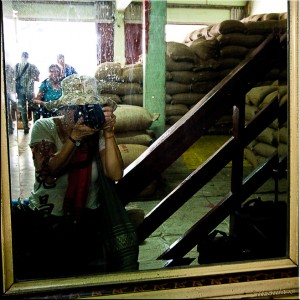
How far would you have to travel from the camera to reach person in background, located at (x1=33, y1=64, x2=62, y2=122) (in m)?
1.95

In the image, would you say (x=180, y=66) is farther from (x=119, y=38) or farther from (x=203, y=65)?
(x=119, y=38)

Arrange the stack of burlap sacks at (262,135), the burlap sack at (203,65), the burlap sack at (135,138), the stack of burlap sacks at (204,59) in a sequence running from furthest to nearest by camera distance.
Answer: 1. the burlap sack at (203,65)
2. the stack of burlap sacks at (204,59)
3. the stack of burlap sacks at (262,135)
4. the burlap sack at (135,138)

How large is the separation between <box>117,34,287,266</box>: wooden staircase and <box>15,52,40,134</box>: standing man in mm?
622

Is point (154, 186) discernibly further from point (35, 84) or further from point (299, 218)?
point (299, 218)

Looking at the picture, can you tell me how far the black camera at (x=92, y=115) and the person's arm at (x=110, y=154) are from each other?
27 mm

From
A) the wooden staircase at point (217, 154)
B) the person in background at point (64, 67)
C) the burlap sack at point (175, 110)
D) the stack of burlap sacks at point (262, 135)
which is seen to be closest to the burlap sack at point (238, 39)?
the stack of burlap sacks at point (262, 135)

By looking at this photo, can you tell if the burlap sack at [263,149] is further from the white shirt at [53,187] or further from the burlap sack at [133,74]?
the white shirt at [53,187]

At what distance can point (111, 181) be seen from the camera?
70.7 inches

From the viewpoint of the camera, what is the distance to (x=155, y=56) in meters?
4.55

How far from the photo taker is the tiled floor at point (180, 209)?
7.51ft

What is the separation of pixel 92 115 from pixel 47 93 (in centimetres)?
44

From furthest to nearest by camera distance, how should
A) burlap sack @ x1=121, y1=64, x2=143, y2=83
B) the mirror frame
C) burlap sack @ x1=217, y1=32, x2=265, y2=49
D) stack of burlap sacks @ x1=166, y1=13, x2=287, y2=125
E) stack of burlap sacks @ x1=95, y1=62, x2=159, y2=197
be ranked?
burlap sack @ x1=217, y1=32, x2=265, y2=49
stack of burlap sacks @ x1=166, y1=13, x2=287, y2=125
burlap sack @ x1=121, y1=64, x2=143, y2=83
stack of burlap sacks @ x1=95, y1=62, x2=159, y2=197
the mirror frame

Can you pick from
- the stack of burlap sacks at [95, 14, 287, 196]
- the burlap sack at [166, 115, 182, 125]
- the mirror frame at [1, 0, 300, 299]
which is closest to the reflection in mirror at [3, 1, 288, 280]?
the mirror frame at [1, 0, 300, 299]

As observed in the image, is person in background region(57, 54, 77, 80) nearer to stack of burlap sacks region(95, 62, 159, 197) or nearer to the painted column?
the painted column
